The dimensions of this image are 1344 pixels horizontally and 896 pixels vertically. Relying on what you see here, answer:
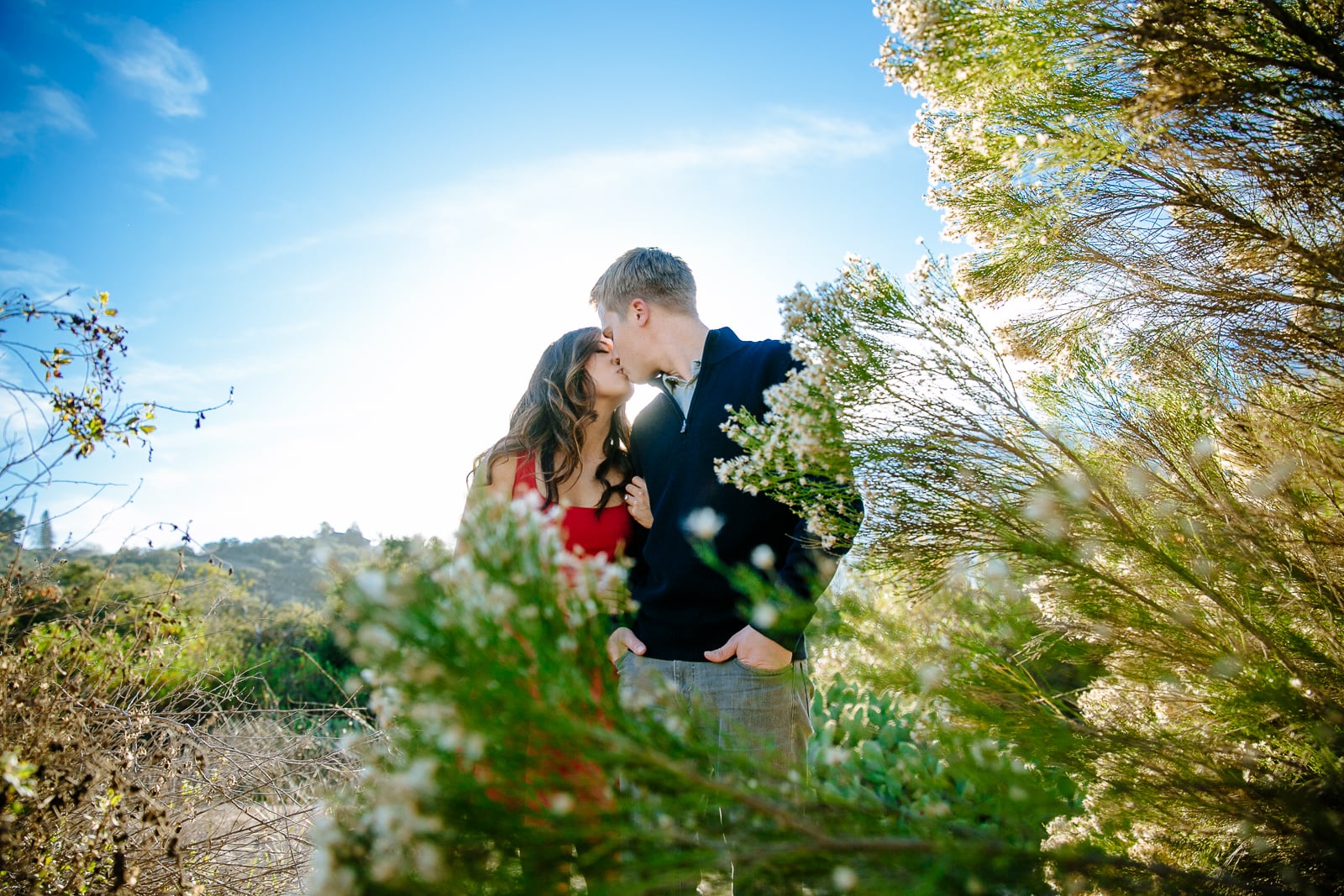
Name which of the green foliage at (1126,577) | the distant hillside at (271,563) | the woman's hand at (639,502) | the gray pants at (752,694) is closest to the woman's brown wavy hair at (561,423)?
the woman's hand at (639,502)

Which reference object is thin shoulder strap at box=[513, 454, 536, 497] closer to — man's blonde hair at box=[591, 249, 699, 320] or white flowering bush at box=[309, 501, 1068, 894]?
man's blonde hair at box=[591, 249, 699, 320]

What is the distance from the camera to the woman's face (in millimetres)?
3736

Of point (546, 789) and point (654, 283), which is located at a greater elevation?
point (654, 283)

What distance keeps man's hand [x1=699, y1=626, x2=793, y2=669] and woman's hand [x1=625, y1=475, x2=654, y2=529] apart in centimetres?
91

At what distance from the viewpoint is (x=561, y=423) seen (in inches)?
145

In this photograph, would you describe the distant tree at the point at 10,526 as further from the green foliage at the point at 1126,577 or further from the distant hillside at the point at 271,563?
the distant hillside at the point at 271,563

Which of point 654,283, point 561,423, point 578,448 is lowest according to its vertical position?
point 578,448

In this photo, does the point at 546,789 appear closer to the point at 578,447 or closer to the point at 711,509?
the point at 711,509

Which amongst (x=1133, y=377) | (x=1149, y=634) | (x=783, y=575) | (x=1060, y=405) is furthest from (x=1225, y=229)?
(x=783, y=575)

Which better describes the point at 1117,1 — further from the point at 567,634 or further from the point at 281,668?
the point at 281,668

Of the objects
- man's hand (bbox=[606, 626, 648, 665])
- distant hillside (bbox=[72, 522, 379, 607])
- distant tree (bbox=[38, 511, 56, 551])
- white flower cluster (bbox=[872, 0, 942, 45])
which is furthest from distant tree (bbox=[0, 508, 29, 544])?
distant hillside (bbox=[72, 522, 379, 607])

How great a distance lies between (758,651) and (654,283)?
1.68m

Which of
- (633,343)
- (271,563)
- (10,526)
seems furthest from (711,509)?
(271,563)

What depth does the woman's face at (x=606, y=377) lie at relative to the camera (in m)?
3.74
